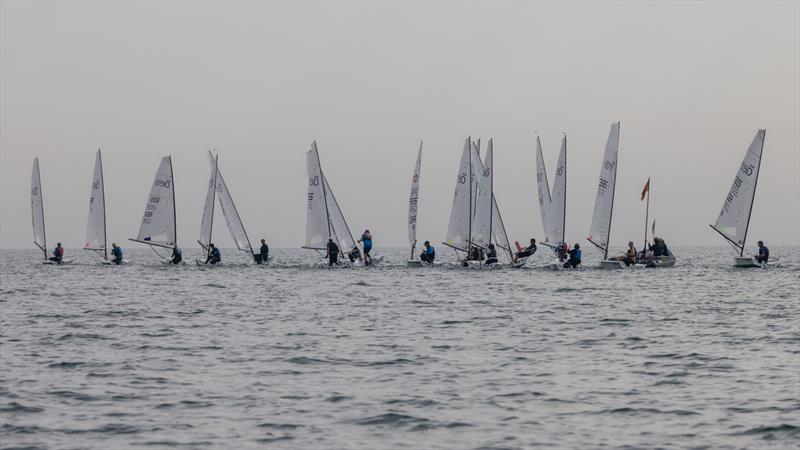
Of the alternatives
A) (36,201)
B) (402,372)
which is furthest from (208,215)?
(402,372)

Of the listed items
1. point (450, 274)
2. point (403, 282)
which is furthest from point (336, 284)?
point (450, 274)

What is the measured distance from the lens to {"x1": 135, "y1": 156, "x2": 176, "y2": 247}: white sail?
2459 inches

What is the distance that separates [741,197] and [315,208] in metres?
23.1

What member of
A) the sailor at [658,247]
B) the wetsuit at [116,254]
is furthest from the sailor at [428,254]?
the wetsuit at [116,254]

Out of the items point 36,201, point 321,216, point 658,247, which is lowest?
point 658,247

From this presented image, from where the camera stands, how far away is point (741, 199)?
55.6m

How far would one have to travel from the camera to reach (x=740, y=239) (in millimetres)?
55781

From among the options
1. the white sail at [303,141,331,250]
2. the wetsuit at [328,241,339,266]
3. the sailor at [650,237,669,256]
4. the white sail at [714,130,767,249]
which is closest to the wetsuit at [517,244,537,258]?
the sailor at [650,237,669,256]

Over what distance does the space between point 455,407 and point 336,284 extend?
3139 cm

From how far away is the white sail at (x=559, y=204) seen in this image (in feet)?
199

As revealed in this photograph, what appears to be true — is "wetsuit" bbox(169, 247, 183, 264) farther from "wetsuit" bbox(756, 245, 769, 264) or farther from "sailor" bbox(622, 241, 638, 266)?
"wetsuit" bbox(756, 245, 769, 264)

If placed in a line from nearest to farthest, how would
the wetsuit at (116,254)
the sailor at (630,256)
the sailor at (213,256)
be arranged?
the sailor at (630,256), the sailor at (213,256), the wetsuit at (116,254)

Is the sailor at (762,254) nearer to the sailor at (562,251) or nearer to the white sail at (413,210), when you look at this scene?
the sailor at (562,251)

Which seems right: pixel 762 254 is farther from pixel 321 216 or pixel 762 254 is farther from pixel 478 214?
pixel 321 216
